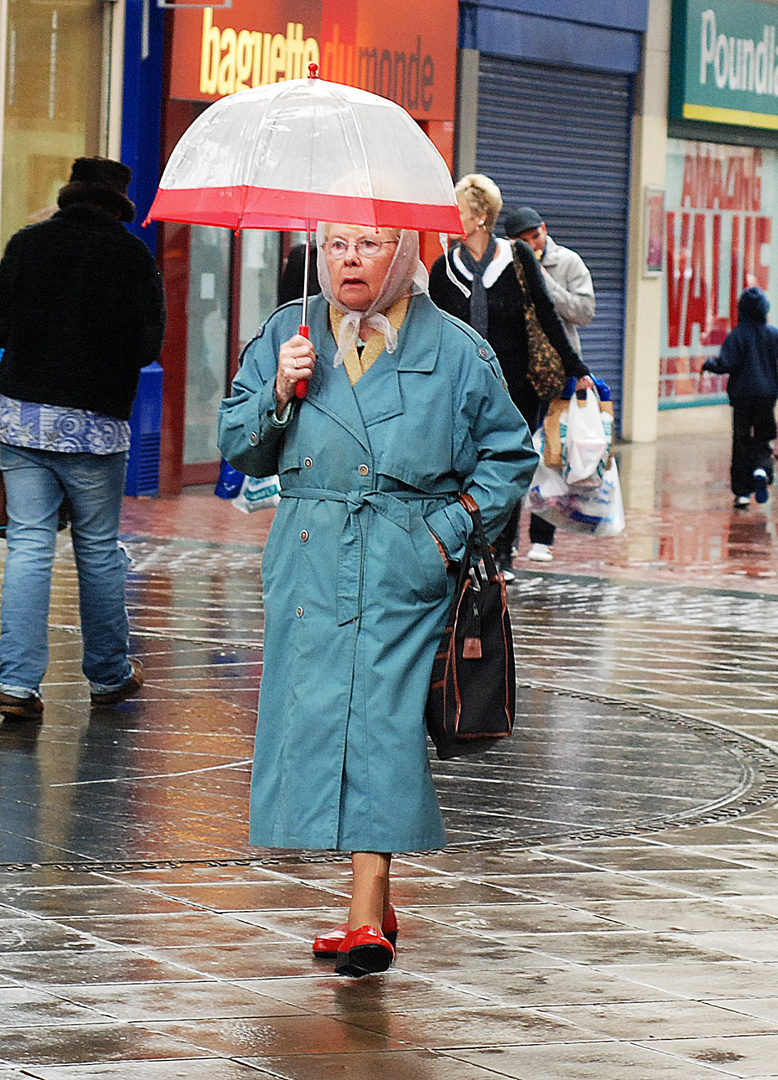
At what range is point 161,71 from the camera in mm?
14992

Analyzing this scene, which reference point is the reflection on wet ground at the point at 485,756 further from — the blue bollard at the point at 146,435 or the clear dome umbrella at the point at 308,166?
the blue bollard at the point at 146,435

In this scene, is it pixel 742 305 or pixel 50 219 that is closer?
pixel 50 219

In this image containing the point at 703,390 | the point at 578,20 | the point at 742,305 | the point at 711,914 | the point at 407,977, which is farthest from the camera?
the point at 703,390

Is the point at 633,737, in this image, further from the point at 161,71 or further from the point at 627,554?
the point at 161,71

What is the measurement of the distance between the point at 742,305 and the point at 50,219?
10450mm

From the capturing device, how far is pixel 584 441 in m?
10.5

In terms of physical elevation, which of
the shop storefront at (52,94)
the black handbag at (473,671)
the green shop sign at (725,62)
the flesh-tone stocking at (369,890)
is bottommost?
the flesh-tone stocking at (369,890)

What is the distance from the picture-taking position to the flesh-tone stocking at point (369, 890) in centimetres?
446

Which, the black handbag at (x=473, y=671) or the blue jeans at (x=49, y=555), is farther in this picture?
the blue jeans at (x=49, y=555)

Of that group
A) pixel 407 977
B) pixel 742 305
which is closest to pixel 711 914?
pixel 407 977

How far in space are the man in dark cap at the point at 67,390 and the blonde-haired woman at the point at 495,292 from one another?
8.24 feet

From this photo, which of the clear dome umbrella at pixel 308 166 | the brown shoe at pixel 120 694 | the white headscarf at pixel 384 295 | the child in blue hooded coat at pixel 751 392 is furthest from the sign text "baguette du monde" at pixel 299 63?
the white headscarf at pixel 384 295

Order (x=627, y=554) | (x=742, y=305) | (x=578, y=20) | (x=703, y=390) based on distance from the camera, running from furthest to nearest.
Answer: (x=703, y=390)
(x=578, y=20)
(x=742, y=305)
(x=627, y=554)

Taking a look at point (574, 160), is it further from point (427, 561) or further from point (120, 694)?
point (427, 561)
